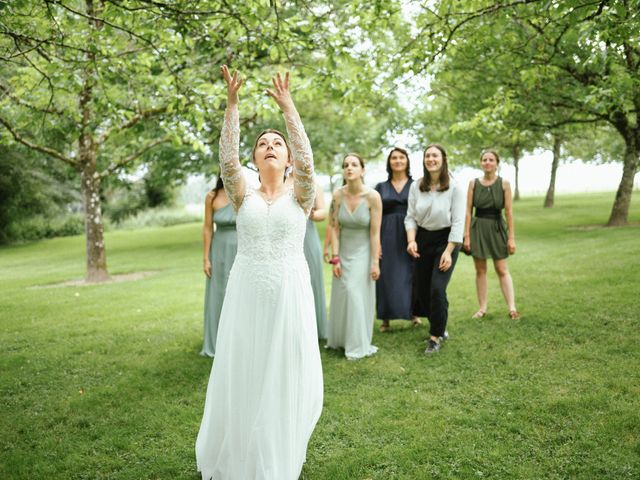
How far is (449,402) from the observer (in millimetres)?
5262

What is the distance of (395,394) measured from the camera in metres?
Result: 5.53

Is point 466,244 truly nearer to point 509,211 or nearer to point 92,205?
point 509,211

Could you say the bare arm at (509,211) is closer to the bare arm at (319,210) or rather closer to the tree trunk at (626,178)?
the bare arm at (319,210)

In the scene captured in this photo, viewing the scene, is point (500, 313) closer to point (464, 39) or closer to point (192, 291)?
point (464, 39)

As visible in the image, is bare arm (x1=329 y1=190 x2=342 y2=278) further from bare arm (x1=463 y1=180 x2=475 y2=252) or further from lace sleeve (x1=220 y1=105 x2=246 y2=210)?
lace sleeve (x1=220 y1=105 x2=246 y2=210)

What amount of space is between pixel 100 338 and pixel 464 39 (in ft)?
24.4

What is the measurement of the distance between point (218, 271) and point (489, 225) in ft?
13.6

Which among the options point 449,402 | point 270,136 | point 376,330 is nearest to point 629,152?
point 376,330

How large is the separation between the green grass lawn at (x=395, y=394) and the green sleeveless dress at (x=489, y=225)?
1.07 metres

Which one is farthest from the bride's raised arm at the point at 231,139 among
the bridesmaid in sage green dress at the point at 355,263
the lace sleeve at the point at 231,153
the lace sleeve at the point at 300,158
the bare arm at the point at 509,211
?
the bare arm at the point at 509,211

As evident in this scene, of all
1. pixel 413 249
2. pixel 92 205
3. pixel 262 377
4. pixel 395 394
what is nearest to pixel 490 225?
pixel 413 249

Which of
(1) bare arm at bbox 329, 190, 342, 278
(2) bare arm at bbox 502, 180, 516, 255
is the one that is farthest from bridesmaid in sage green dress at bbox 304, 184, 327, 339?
(2) bare arm at bbox 502, 180, 516, 255

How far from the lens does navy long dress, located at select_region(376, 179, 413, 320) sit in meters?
7.68

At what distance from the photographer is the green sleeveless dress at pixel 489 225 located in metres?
8.07
